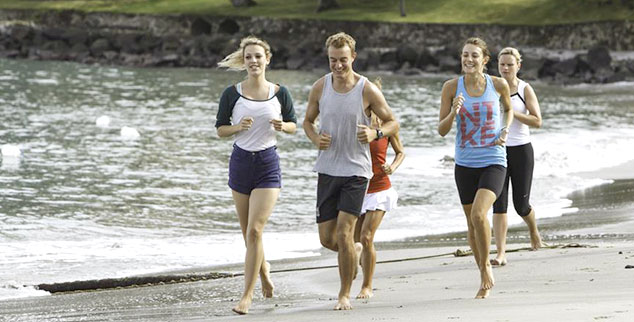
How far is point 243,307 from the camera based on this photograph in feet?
27.9

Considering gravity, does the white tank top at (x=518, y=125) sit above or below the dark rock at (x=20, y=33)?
below

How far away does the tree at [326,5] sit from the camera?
250 ft

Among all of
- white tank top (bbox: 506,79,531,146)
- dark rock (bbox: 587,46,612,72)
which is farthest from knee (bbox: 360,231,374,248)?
dark rock (bbox: 587,46,612,72)

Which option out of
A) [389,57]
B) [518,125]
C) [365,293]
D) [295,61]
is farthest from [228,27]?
[365,293]

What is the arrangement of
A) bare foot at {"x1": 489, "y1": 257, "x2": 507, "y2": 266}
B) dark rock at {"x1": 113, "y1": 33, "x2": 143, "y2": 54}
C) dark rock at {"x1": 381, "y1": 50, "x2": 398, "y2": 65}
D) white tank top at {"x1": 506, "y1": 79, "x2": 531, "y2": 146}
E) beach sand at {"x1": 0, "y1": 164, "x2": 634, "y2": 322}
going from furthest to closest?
dark rock at {"x1": 113, "y1": 33, "x2": 143, "y2": 54} < dark rock at {"x1": 381, "y1": 50, "x2": 398, "y2": 65} < white tank top at {"x1": 506, "y1": 79, "x2": 531, "y2": 146} < bare foot at {"x1": 489, "y1": 257, "x2": 507, "y2": 266} < beach sand at {"x1": 0, "y1": 164, "x2": 634, "y2": 322}

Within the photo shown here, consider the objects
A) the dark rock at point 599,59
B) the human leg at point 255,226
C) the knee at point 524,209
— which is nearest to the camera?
the human leg at point 255,226

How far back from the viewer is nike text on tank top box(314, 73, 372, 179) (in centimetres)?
857

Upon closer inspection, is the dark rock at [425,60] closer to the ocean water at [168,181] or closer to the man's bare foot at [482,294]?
the ocean water at [168,181]

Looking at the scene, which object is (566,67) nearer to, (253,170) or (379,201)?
(379,201)

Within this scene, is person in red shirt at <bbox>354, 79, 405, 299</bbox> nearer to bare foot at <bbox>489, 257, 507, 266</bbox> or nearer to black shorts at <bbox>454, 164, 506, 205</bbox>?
black shorts at <bbox>454, 164, 506, 205</bbox>

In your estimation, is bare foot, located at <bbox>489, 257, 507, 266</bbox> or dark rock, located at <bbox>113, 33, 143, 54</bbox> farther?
dark rock, located at <bbox>113, 33, 143, 54</bbox>

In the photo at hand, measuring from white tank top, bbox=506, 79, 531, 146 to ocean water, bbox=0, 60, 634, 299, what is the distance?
9.68ft

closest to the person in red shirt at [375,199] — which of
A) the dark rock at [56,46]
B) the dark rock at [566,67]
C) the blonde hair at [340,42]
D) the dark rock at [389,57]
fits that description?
the blonde hair at [340,42]

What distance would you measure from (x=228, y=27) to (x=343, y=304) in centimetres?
7051
